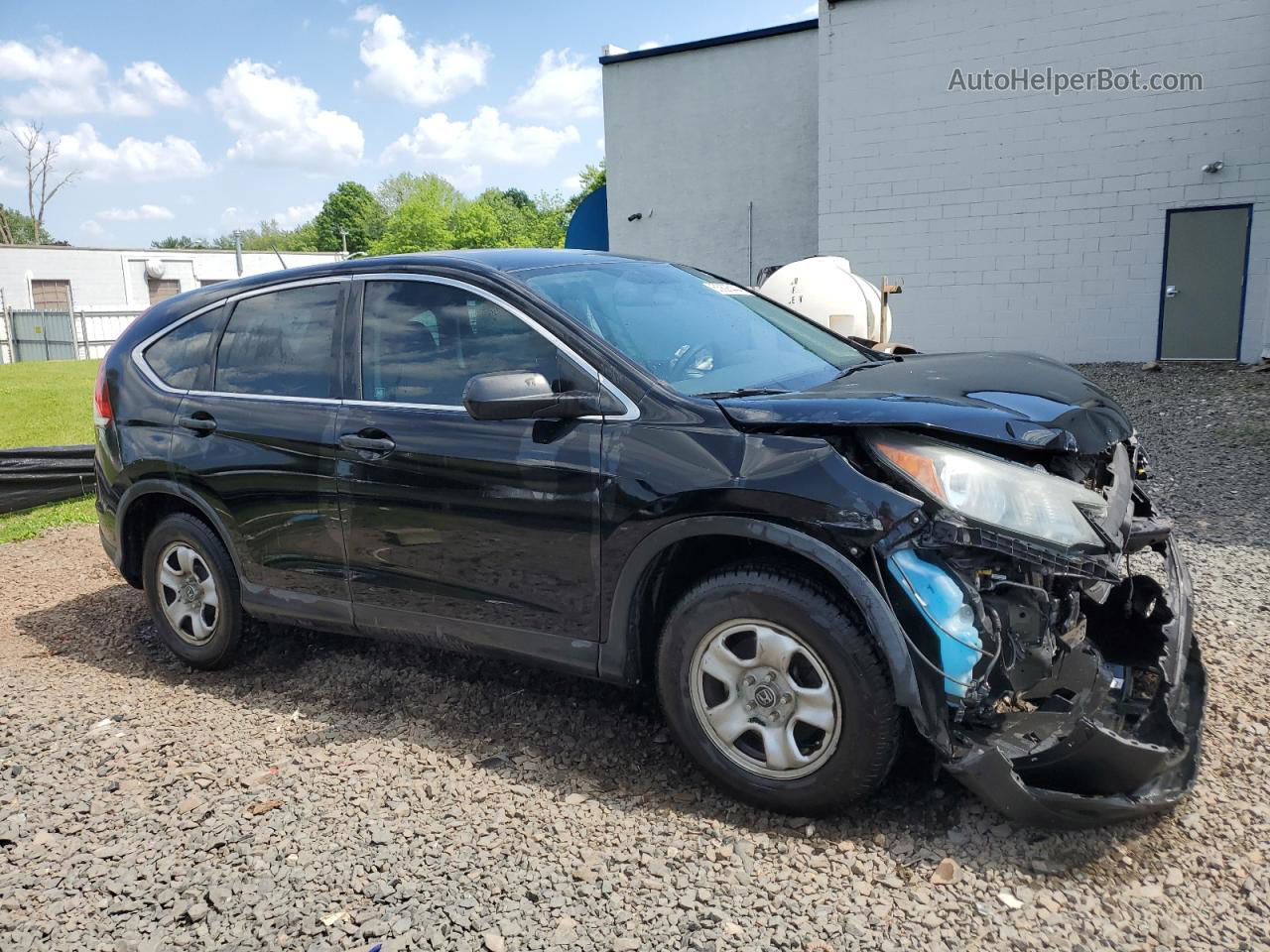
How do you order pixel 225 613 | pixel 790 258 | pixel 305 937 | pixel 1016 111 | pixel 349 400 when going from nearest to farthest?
1. pixel 305 937
2. pixel 349 400
3. pixel 225 613
4. pixel 1016 111
5. pixel 790 258

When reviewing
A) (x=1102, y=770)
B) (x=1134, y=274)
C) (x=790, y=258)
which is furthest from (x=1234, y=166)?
(x=1102, y=770)

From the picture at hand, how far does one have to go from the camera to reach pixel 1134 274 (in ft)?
46.5

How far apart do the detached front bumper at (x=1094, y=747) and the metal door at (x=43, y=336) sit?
42.6 m

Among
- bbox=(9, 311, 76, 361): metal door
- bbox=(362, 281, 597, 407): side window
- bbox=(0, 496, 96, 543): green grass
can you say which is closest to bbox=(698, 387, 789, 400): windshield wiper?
bbox=(362, 281, 597, 407): side window

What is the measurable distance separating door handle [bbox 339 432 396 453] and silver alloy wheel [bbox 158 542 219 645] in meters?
1.20

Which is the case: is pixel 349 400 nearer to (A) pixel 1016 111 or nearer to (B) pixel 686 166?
(A) pixel 1016 111

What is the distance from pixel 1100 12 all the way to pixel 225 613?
14.7 meters

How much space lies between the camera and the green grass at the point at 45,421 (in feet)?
26.9

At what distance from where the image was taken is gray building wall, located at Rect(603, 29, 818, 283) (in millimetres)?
18484

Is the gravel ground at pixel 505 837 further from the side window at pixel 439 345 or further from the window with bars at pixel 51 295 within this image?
the window with bars at pixel 51 295

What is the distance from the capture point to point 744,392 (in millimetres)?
3146

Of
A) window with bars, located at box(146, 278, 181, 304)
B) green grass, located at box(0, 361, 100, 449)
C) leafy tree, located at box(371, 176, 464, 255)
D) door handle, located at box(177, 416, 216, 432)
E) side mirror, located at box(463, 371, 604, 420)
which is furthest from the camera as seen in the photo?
leafy tree, located at box(371, 176, 464, 255)

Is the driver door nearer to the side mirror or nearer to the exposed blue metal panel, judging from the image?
the side mirror

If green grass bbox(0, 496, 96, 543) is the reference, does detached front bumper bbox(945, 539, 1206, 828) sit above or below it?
above
